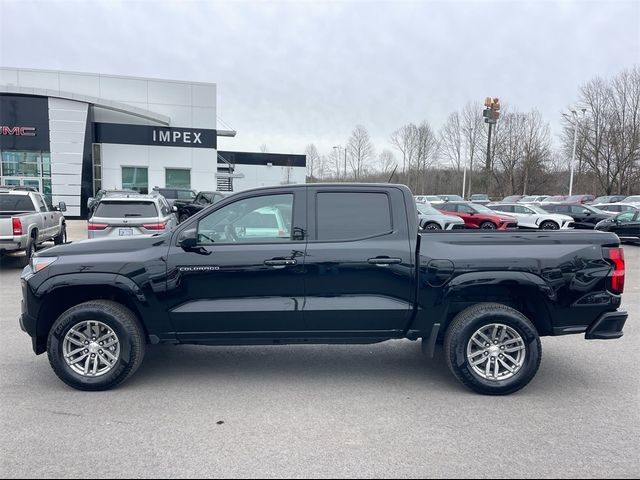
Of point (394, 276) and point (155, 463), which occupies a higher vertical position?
point (394, 276)

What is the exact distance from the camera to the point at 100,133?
2745 centimetres

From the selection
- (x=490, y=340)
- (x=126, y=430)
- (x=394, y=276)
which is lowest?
(x=126, y=430)

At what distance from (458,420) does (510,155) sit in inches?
2589

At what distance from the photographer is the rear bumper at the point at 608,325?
425 cm

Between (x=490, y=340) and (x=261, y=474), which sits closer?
(x=261, y=474)

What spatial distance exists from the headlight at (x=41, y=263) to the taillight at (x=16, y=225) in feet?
23.1

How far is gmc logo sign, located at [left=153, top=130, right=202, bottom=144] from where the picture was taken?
28500 millimetres

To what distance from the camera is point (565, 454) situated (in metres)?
3.20

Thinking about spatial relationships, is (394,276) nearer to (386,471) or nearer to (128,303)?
(386,471)

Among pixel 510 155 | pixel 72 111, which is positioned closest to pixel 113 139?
pixel 72 111

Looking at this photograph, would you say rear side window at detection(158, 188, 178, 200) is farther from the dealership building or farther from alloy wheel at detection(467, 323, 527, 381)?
alloy wheel at detection(467, 323, 527, 381)

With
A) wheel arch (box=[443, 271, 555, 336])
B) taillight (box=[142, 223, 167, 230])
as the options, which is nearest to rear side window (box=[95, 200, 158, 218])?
taillight (box=[142, 223, 167, 230])

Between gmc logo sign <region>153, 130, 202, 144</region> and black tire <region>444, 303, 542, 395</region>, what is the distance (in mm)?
27445

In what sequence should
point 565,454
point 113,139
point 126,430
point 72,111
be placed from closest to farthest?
1. point 565,454
2. point 126,430
3. point 72,111
4. point 113,139
